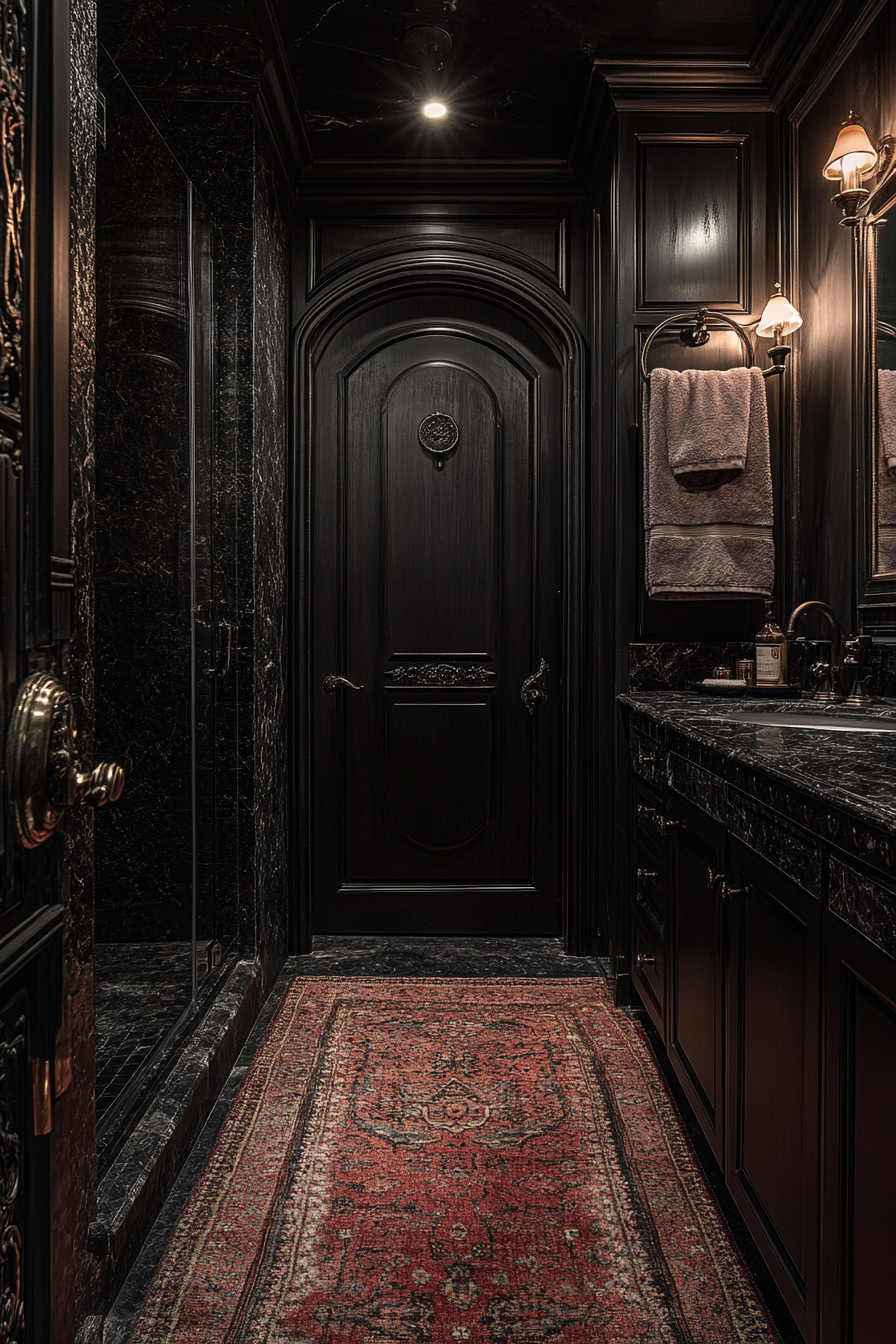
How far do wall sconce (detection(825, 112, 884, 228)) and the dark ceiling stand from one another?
1.88ft

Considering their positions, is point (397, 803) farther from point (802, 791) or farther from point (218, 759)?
point (802, 791)

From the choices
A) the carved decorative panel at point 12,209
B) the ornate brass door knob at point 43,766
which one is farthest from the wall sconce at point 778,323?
the ornate brass door knob at point 43,766

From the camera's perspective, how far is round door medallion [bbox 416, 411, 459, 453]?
321 cm

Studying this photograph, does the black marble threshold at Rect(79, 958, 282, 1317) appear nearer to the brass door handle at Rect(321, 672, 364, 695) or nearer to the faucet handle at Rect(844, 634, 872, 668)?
the brass door handle at Rect(321, 672, 364, 695)

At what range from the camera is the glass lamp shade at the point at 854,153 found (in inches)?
80.4

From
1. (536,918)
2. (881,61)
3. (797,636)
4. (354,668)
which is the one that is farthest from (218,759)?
(881,61)

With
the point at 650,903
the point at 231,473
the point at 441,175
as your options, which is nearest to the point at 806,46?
the point at 441,175

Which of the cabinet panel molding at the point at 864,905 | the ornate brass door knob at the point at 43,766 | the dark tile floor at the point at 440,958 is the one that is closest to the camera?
the ornate brass door knob at the point at 43,766

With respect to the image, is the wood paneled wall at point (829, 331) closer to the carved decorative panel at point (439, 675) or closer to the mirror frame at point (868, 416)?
the mirror frame at point (868, 416)

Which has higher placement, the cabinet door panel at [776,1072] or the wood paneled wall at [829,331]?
the wood paneled wall at [829,331]

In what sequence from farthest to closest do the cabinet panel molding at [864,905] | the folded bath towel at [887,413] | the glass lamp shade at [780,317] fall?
the glass lamp shade at [780,317] → the folded bath towel at [887,413] → the cabinet panel molding at [864,905]

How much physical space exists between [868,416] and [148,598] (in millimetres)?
1745

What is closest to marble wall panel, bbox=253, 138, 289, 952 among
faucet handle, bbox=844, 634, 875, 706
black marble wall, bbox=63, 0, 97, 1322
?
black marble wall, bbox=63, 0, 97, 1322

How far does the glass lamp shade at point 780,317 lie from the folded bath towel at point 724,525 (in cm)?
12
